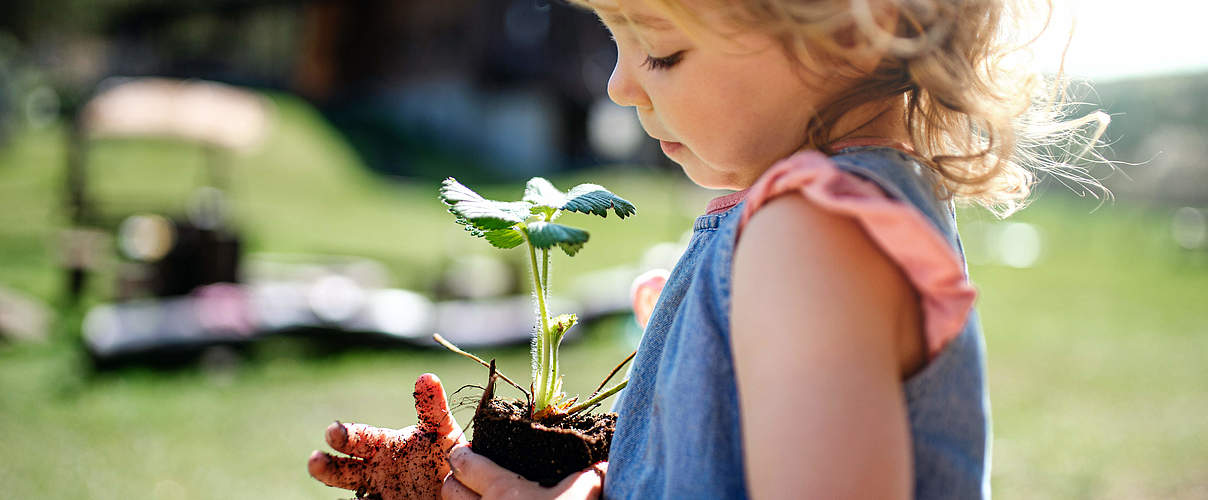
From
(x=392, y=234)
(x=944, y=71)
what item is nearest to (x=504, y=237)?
(x=944, y=71)

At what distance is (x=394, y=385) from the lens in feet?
22.8

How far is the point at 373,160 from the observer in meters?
21.3

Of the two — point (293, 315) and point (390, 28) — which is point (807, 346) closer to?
point (293, 315)

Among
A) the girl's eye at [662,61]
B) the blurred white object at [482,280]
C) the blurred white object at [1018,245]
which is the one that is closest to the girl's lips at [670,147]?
the girl's eye at [662,61]

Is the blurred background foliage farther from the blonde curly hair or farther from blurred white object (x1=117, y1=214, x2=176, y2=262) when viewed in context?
the blonde curly hair

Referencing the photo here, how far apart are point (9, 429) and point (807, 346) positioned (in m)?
6.39

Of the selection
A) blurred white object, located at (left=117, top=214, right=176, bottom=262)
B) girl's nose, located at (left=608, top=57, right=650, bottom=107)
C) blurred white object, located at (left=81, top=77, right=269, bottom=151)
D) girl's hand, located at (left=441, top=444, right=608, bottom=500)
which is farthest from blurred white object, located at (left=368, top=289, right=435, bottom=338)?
girl's nose, located at (left=608, top=57, right=650, bottom=107)

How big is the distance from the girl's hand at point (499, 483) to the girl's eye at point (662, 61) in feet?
1.91

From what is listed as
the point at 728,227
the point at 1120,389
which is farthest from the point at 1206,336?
the point at 728,227

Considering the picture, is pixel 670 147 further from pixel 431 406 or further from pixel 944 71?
pixel 431 406

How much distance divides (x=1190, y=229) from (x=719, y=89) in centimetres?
2253

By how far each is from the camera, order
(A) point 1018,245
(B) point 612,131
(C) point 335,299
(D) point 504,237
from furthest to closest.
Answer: (B) point 612,131 → (A) point 1018,245 → (C) point 335,299 → (D) point 504,237

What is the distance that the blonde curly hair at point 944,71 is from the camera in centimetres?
107

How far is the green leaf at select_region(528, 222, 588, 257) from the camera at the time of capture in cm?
113
